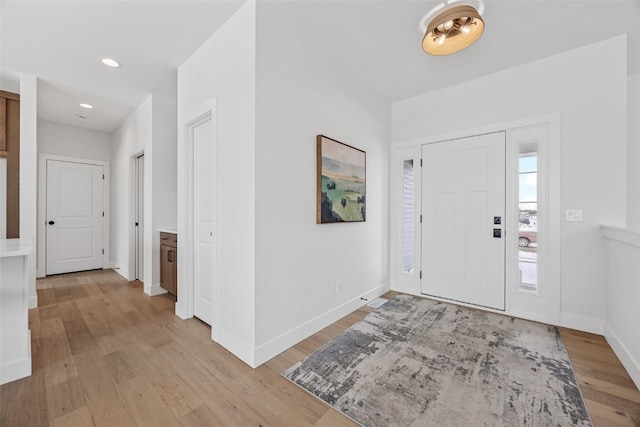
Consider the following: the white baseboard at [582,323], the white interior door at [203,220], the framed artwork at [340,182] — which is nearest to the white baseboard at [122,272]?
the white interior door at [203,220]

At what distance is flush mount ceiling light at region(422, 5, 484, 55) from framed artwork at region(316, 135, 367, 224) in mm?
1137

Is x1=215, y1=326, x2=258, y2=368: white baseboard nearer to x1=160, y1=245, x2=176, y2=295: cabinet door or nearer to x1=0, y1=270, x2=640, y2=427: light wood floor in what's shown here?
x1=0, y1=270, x2=640, y2=427: light wood floor

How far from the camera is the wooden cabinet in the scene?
3.25 meters

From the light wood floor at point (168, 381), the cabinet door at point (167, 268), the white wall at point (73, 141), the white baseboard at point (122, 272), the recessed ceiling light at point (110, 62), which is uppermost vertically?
the recessed ceiling light at point (110, 62)

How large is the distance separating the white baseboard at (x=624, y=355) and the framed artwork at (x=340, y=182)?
234 cm

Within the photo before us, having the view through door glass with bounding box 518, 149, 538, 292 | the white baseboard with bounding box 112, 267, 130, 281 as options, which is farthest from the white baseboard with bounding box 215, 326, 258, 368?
the white baseboard with bounding box 112, 267, 130, 281

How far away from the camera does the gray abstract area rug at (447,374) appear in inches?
58.8

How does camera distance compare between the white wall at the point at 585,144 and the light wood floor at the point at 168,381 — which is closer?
the light wood floor at the point at 168,381

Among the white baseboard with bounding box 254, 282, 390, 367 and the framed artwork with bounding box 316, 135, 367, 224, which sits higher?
the framed artwork with bounding box 316, 135, 367, 224

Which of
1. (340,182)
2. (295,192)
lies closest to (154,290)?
(295,192)

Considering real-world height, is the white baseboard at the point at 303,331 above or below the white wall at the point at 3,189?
below

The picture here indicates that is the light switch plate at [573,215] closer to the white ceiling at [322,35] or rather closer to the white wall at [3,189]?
the white ceiling at [322,35]

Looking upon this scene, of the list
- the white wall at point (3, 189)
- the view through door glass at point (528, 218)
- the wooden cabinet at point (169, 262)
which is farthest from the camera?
the white wall at point (3, 189)

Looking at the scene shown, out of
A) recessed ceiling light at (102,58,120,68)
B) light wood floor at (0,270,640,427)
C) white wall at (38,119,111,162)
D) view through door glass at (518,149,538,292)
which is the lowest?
light wood floor at (0,270,640,427)
